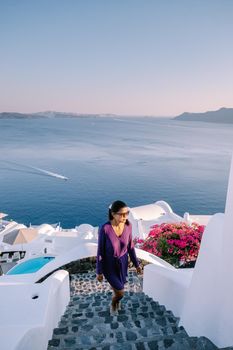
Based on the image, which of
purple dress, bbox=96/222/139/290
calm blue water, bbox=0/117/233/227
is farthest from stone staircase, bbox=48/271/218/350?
calm blue water, bbox=0/117/233/227

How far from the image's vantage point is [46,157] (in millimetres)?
71688

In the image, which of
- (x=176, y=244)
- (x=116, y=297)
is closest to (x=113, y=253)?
(x=116, y=297)

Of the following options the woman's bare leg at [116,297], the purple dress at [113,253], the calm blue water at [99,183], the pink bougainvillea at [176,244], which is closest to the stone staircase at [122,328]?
the woman's bare leg at [116,297]

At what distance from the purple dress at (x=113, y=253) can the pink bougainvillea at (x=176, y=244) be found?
110 inches

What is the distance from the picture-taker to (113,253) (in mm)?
4238

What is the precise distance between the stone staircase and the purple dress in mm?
572

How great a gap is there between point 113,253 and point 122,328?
101 centimetres

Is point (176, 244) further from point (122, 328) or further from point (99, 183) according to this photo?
point (99, 183)

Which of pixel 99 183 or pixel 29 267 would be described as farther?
pixel 99 183

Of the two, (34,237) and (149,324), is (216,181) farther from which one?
(149,324)

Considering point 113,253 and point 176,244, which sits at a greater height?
point 113,253

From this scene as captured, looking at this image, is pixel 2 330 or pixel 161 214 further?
pixel 161 214

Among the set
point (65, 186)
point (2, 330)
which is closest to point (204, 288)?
point (2, 330)

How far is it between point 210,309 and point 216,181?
55.5 metres
